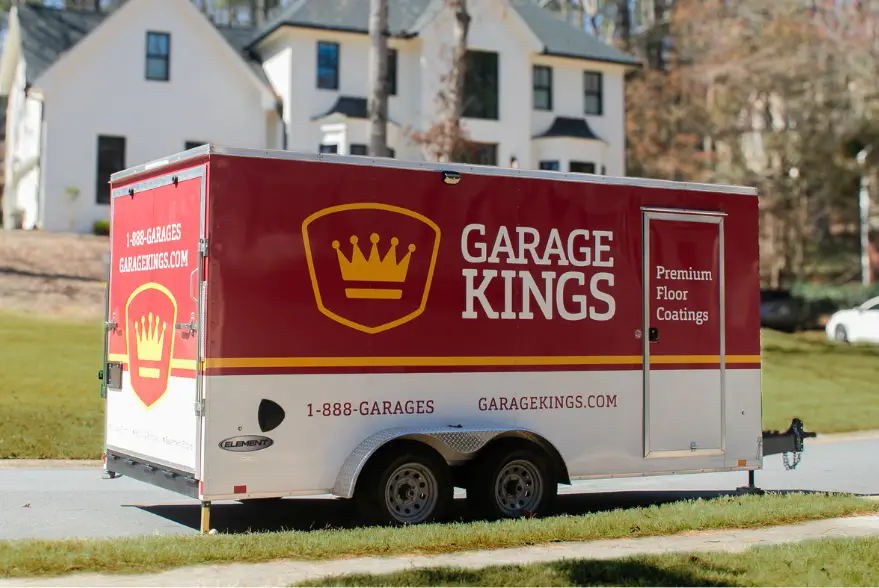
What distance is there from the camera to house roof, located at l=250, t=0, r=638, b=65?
38.3 m

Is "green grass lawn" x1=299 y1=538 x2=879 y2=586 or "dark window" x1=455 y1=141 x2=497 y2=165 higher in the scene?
"dark window" x1=455 y1=141 x2=497 y2=165

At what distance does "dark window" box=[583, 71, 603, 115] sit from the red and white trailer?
3128 cm

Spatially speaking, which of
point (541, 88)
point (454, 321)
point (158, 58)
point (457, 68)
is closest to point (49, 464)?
point (454, 321)

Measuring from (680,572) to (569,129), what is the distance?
34359 millimetres

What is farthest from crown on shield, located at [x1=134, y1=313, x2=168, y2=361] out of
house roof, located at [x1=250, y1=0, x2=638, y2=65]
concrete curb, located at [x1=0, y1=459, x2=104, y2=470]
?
house roof, located at [x1=250, y1=0, x2=638, y2=65]

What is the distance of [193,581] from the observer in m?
7.89

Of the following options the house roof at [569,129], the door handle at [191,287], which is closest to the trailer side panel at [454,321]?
the door handle at [191,287]

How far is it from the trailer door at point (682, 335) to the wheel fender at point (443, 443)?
133 cm

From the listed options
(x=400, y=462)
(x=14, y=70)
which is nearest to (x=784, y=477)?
(x=400, y=462)

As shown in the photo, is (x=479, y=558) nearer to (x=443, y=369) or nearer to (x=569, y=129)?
(x=443, y=369)

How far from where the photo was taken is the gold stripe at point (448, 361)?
9720mm

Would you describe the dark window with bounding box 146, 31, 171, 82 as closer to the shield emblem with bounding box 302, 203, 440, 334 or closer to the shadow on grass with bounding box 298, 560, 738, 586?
the shield emblem with bounding box 302, 203, 440, 334

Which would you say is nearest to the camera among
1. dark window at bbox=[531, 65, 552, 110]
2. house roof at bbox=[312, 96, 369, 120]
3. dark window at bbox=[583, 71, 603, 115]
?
house roof at bbox=[312, 96, 369, 120]

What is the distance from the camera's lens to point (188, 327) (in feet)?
32.2
